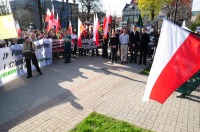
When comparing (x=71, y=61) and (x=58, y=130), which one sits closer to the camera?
(x=58, y=130)

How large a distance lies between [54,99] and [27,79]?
290cm

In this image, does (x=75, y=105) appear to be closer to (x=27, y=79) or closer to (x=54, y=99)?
(x=54, y=99)

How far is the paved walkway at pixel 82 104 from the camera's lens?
5074mm

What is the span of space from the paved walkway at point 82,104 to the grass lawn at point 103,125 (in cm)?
24

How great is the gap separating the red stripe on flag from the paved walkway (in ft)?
5.37

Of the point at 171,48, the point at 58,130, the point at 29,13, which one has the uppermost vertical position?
the point at 29,13

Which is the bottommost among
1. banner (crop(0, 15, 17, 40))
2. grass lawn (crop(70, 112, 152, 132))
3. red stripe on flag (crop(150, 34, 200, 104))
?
grass lawn (crop(70, 112, 152, 132))

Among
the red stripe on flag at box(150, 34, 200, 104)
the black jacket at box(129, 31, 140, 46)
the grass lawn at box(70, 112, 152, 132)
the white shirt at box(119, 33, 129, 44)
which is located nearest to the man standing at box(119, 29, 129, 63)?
the white shirt at box(119, 33, 129, 44)

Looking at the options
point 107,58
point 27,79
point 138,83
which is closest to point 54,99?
point 27,79

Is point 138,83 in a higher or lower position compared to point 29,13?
lower

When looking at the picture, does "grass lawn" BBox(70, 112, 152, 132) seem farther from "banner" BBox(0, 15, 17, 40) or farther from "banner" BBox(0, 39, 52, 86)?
"banner" BBox(0, 15, 17, 40)

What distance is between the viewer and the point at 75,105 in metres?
6.15

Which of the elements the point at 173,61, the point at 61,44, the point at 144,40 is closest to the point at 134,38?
the point at 144,40

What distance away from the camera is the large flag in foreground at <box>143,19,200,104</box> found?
3340 millimetres
